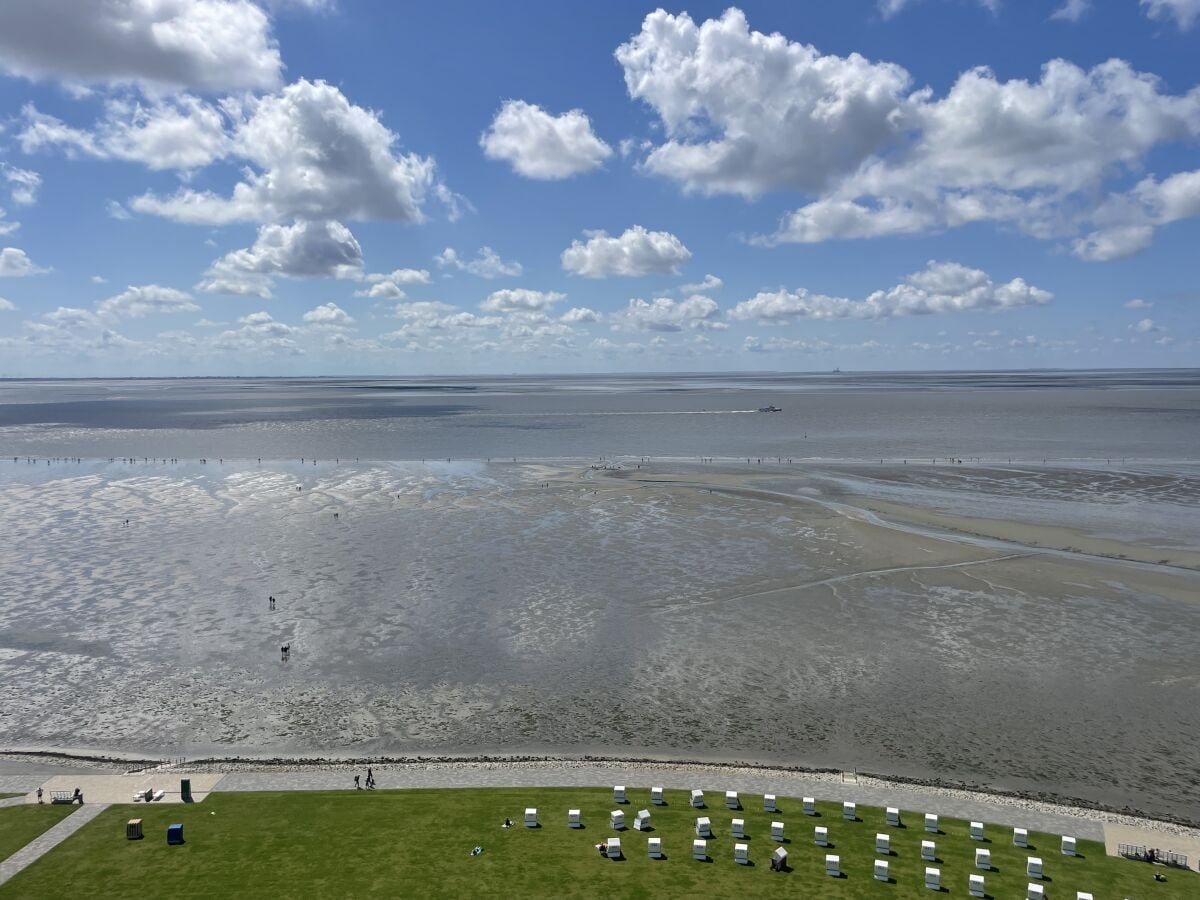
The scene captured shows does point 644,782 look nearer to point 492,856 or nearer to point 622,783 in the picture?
point 622,783

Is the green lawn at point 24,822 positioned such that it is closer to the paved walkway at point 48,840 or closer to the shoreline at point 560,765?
the paved walkway at point 48,840

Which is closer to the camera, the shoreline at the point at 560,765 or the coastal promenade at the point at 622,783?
the coastal promenade at the point at 622,783

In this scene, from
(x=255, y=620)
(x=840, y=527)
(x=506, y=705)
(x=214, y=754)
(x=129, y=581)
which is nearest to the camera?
(x=214, y=754)

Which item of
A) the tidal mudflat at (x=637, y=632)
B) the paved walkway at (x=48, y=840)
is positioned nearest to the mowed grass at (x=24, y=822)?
the paved walkway at (x=48, y=840)

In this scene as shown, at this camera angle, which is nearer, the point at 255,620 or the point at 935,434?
the point at 255,620

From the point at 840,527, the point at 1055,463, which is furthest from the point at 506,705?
the point at 1055,463

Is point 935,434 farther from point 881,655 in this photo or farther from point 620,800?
point 620,800

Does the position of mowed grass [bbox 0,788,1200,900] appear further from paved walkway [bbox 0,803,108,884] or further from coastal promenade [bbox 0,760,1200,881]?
coastal promenade [bbox 0,760,1200,881]
